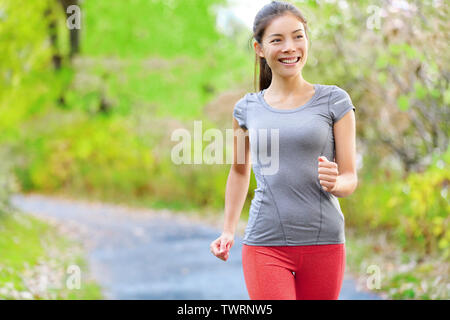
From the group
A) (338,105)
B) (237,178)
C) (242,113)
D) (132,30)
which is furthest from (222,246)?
(132,30)

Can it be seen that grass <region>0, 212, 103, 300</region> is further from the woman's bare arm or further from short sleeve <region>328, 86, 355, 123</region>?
short sleeve <region>328, 86, 355, 123</region>

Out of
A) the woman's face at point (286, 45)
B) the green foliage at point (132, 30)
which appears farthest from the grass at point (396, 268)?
the green foliage at point (132, 30)

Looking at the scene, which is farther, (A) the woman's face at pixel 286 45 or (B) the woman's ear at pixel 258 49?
(B) the woman's ear at pixel 258 49

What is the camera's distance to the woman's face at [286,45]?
253 cm

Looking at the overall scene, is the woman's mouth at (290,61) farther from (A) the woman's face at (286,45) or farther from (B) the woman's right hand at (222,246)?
(B) the woman's right hand at (222,246)

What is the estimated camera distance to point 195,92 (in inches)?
840

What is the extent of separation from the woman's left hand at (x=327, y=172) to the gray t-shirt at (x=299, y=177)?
0.15 m

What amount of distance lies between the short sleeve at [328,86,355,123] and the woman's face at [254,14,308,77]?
18cm

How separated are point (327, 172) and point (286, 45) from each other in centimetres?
57

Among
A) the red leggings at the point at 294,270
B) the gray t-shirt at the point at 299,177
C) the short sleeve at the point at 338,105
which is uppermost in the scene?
the short sleeve at the point at 338,105

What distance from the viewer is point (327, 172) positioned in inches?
88.8

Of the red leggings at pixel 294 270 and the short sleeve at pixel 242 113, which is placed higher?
the short sleeve at pixel 242 113

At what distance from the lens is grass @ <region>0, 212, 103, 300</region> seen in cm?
648
